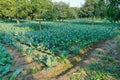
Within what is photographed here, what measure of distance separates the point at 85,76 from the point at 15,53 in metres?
5.19

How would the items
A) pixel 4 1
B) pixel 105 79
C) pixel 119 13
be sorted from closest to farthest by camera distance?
pixel 119 13
pixel 105 79
pixel 4 1

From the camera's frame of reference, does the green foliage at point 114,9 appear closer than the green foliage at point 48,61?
Yes

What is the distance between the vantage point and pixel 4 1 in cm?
3778

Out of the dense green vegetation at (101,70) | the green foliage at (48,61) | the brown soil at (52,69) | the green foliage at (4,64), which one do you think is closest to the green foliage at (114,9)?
the dense green vegetation at (101,70)

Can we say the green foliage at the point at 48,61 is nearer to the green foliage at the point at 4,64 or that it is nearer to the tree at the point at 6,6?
the green foliage at the point at 4,64

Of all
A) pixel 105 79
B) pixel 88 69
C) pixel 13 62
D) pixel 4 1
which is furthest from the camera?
pixel 4 1

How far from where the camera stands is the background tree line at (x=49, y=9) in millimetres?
6145

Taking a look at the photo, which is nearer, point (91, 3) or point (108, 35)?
point (108, 35)

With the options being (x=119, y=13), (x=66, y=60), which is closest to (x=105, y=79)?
(x=119, y=13)

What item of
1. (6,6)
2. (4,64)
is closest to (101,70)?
(4,64)

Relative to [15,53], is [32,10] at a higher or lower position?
higher

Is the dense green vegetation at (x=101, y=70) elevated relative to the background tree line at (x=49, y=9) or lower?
lower

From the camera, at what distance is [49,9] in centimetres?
2459

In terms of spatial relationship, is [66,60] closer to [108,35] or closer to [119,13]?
[119,13]
